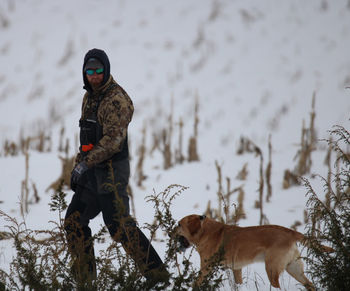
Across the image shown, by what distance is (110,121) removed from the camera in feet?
10.1

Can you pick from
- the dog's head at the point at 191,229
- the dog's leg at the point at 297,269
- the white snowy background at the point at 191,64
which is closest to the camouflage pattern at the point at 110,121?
the dog's head at the point at 191,229

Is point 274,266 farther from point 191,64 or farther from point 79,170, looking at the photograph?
point 191,64

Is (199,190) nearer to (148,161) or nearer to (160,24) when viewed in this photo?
(148,161)

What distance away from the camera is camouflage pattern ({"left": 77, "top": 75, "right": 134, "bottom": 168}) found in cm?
304

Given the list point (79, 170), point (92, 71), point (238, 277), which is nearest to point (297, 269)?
point (238, 277)

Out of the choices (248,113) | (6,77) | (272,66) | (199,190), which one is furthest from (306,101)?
(6,77)

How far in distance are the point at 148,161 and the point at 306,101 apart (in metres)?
9.87

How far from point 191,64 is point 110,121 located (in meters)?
18.5

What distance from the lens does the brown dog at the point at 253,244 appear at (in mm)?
2996

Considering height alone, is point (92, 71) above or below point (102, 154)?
above

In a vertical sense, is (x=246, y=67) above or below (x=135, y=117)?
above

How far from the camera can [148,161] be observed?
916 centimetres

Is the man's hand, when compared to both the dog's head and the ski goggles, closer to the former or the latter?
the ski goggles

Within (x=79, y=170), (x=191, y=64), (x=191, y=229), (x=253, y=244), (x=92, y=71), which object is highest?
(x=191, y=64)
